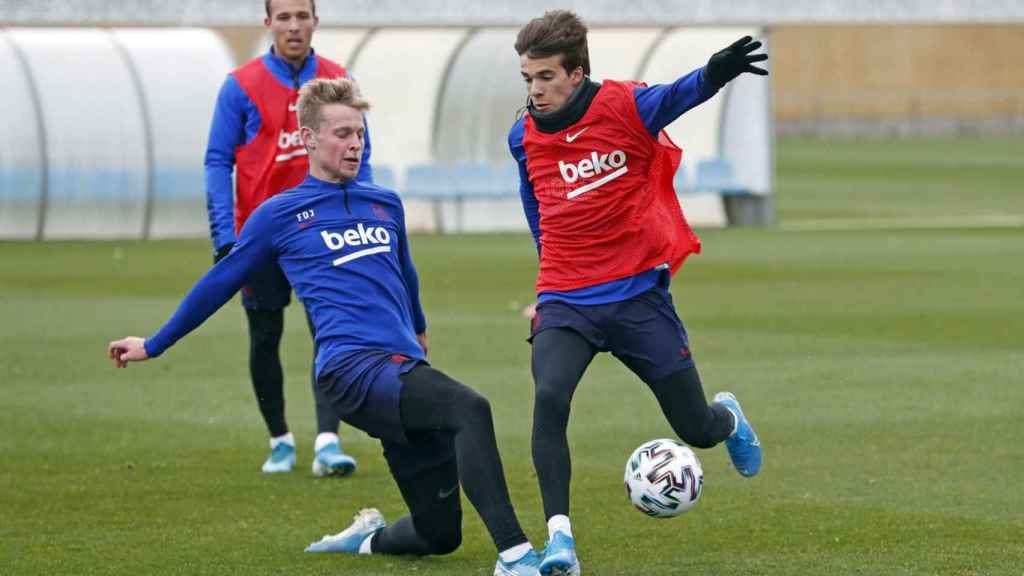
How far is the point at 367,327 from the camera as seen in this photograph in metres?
6.58

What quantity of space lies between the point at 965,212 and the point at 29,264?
15.9m

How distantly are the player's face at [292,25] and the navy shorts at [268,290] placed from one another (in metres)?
1.06

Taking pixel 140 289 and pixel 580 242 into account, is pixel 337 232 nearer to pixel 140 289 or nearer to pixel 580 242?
pixel 580 242

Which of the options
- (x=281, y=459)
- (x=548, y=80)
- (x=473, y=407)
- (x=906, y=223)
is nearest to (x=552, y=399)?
(x=473, y=407)

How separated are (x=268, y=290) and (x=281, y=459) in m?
0.84

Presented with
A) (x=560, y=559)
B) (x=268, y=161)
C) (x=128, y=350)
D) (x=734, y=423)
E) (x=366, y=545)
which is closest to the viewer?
(x=560, y=559)

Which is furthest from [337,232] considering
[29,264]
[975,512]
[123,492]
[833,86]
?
[833,86]

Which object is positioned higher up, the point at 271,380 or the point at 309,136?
the point at 309,136

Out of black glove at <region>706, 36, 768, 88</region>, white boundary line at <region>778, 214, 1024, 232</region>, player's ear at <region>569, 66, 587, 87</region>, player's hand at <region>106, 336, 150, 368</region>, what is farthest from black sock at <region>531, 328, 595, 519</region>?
white boundary line at <region>778, 214, 1024, 232</region>

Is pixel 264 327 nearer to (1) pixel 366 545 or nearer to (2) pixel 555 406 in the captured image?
(1) pixel 366 545

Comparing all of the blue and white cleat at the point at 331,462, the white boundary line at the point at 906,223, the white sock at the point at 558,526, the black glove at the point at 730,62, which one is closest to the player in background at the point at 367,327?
the white sock at the point at 558,526

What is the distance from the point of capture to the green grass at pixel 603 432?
7.12 meters

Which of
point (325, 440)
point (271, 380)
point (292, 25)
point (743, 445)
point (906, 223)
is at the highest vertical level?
A: point (292, 25)

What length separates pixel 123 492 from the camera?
848cm
